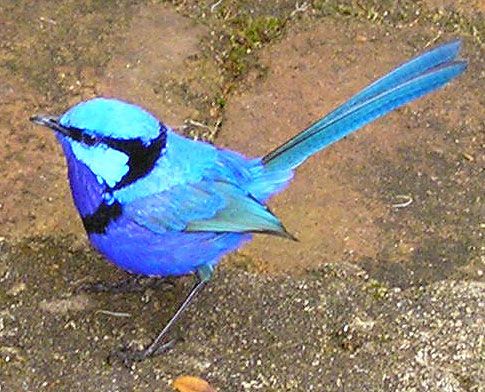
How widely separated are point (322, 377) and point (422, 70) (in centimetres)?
83

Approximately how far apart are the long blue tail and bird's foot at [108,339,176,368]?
637 mm

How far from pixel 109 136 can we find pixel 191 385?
646 millimetres

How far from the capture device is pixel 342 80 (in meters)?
3.88

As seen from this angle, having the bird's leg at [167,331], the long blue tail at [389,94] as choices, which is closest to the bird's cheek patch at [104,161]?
the bird's leg at [167,331]

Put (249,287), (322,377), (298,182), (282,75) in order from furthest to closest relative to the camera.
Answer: (282,75)
(298,182)
(249,287)
(322,377)

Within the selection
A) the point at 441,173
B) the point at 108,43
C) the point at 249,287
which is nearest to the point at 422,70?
the point at 441,173

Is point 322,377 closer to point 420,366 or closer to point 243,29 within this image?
point 420,366

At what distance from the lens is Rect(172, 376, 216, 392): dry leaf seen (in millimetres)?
3029

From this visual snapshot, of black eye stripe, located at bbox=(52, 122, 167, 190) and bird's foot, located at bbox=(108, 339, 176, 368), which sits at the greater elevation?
black eye stripe, located at bbox=(52, 122, 167, 190)

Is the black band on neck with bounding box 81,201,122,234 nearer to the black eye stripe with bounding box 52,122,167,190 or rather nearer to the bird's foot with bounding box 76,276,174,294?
the black eye stripe with bounding box 52,122,167,190

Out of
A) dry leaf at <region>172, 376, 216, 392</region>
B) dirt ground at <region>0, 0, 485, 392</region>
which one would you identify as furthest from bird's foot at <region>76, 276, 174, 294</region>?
dry leaf at <region>172, 376, 216, 392</region>

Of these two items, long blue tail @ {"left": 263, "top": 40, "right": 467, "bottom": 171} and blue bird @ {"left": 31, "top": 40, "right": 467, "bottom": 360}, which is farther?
long blue tail @ {"left": 263, "top": 40, "right": 467, "bottom": 171}

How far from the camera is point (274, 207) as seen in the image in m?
3.51

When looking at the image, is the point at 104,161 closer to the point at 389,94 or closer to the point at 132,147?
the point at 132,147
